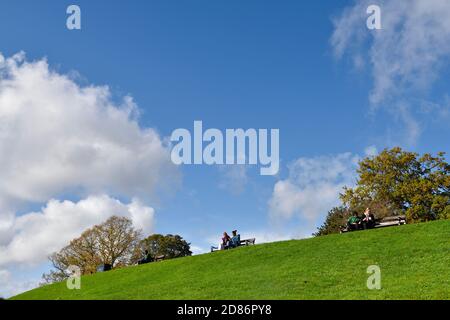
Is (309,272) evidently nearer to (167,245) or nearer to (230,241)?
(230,241)

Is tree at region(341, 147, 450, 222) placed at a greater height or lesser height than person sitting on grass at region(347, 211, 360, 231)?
greater

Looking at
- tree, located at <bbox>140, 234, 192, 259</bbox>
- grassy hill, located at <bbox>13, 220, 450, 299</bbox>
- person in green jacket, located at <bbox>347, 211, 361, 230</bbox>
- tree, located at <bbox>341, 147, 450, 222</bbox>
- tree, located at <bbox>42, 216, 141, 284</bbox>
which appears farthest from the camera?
tree, located at <bbox>140, 234, 192, 259</bbox>

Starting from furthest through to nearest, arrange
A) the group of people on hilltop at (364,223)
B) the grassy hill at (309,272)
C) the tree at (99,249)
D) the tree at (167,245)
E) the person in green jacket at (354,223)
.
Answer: the tree at (167,245) → the tree at (99,249) → the person in green jacket at (354,223) → the group of people on hilltop at (364,223) → the grassy hill at (309,272)

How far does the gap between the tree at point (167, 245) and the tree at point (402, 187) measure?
40458mm

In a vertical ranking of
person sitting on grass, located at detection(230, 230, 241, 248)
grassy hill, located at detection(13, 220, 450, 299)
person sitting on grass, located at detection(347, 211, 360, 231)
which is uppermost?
person sitting on grass, located at detection(347, 211, 360, 231)

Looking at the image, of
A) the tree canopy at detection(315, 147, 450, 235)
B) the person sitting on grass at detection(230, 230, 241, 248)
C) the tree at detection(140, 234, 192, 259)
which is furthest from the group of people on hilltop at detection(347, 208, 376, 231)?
the tree at detection(140, 234, 192, 259)

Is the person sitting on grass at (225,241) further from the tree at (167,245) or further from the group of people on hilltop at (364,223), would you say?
the tree at (167,245)

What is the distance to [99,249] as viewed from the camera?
232 feet

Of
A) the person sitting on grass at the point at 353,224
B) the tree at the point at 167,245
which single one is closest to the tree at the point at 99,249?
the tree at the point at 167,245

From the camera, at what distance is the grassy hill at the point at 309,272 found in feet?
61.6

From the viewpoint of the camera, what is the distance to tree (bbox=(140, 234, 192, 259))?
90.8 metres

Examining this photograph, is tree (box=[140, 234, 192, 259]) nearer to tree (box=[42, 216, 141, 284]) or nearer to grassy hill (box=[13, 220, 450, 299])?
tree (box=[42, 216, 141, 284])

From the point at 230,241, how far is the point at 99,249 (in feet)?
133

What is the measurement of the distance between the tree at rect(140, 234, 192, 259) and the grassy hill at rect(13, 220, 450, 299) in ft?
189
